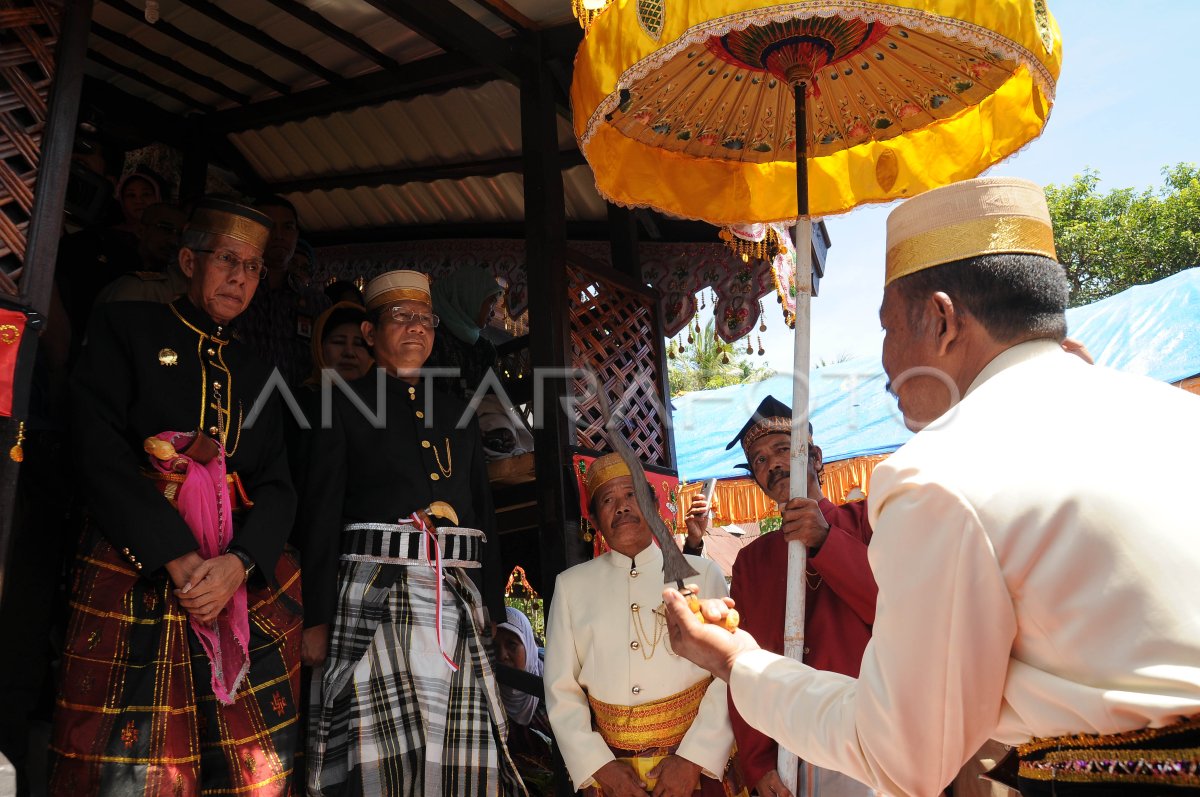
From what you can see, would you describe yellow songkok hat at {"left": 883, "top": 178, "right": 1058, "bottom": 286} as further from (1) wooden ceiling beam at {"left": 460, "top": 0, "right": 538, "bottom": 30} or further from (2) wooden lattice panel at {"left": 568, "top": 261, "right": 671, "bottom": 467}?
(1) wooden ceiling beam at {"left": 460, "top": 0, "right": 538, "bottom": 30}

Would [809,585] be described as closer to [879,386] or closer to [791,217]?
[791,217]

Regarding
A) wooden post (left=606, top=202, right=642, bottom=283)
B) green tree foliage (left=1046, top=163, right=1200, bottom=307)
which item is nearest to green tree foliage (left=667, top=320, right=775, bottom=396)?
green tree foliage (left=1046, top=163, right=1200, bottom=307)

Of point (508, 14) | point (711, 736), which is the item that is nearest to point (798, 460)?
point (711, 736)

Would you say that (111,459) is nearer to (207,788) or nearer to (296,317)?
(207,788)

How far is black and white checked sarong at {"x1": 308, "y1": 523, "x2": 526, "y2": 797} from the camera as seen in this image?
3.54m

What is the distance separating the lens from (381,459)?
389 centimetres

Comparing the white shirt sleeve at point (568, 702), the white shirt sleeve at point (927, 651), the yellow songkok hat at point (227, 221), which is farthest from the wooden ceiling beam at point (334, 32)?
the white shirt sleeve at point (927, 651)

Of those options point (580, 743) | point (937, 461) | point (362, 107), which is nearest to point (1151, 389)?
point (937, 461)

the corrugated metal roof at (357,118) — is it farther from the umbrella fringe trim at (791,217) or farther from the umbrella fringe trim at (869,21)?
the umbrella fringe trim at (869,21)

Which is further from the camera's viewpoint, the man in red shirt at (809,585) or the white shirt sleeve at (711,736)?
the white shirt sleeve at (711,736)

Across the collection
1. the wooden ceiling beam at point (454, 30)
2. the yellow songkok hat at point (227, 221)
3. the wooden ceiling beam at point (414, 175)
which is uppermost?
the wooden ceiling beam at point (454, 30)

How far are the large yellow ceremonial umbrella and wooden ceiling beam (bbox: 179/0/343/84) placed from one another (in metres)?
2.23

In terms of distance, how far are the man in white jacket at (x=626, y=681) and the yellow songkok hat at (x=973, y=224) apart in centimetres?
220

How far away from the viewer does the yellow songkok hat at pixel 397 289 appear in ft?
13.6
